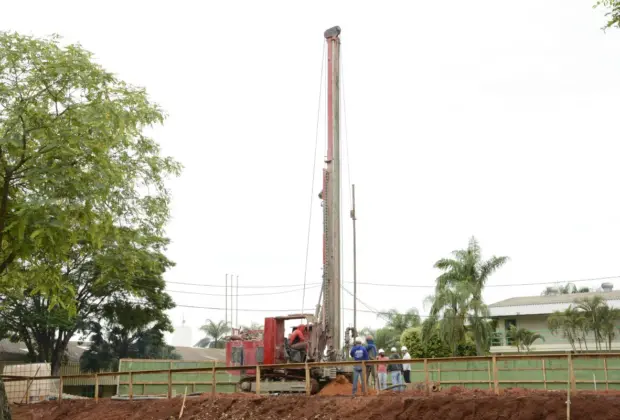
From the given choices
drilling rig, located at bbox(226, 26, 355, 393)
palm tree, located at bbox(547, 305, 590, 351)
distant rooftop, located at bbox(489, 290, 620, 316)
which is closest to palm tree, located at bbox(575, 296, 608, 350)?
palm tree, located at bbox(547, 305, 590, 351)

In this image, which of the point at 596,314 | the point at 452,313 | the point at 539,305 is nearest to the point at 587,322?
the point at 596,314

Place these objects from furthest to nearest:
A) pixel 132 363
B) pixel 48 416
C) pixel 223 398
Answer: pixel 132 363 → pixel 48 416 → pixel 223 398

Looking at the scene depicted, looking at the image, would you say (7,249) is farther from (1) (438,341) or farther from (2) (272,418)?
(1) (438,341)

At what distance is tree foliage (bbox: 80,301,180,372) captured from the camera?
1964 inches

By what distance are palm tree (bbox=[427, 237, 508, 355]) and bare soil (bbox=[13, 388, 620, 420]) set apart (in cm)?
2551

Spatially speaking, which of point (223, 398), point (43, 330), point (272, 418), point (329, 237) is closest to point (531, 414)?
point (272, 418)

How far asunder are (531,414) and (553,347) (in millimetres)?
36835

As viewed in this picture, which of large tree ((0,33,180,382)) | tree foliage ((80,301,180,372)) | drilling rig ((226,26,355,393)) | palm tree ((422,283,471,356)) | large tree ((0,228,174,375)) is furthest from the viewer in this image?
tree foliage ((80,301,180,372))

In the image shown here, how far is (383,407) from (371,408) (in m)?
0.28

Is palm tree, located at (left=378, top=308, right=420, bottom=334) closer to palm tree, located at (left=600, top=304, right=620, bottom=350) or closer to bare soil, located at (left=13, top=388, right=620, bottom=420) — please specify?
palm tree, located at (left=600, top=304, right=620, bottom=350)

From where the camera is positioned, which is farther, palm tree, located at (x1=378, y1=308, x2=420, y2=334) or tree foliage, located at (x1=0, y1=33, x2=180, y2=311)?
palm tree, located at (x1=378, y1=308, x2=420, y2=334)

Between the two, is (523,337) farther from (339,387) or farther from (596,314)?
(339,387)

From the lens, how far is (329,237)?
72.4ft

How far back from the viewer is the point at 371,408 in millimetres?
13641
